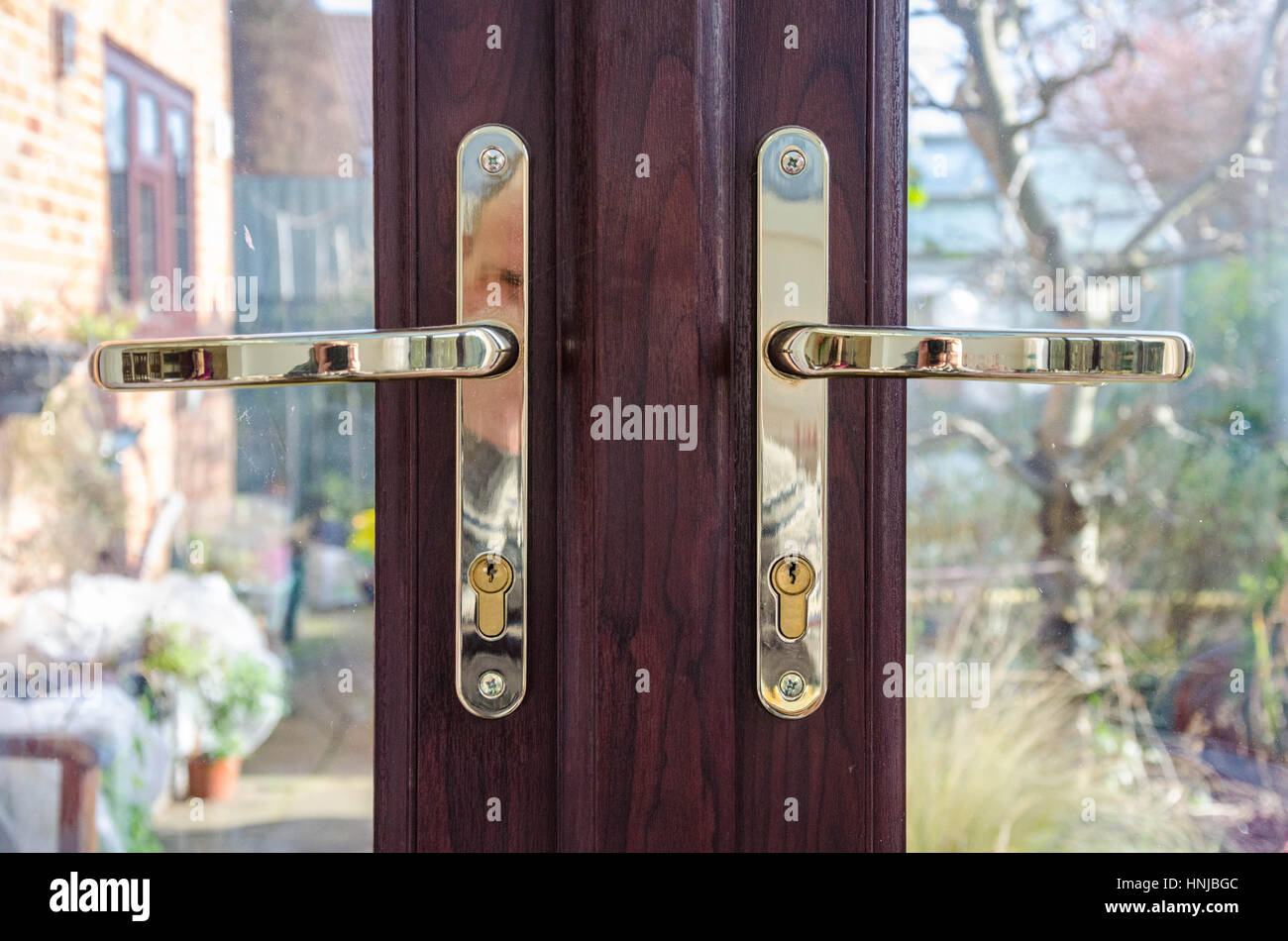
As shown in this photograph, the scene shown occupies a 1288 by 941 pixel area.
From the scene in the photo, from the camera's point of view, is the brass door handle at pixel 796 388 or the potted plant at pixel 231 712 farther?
the potted plant at pixel 231 712

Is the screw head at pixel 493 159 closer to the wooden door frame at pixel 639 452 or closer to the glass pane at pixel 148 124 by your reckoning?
the wooden door frame at pixel 639 452

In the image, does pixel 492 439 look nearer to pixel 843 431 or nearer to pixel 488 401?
pixel 488 401

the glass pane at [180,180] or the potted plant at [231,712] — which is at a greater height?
the glass pane at [180,180]

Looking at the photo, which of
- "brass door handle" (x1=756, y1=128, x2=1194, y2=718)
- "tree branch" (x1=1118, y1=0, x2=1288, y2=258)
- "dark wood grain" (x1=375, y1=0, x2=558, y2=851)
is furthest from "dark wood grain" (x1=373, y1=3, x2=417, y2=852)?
"tree branch" (x1=1118, y1=0, x2=1288, y2=258)

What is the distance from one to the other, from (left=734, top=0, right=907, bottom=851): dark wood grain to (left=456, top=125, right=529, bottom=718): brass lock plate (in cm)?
12

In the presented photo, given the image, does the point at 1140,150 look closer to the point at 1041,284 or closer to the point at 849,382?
the point at 1041,284

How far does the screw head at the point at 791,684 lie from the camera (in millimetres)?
490

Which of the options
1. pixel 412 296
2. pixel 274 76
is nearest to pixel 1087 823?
pixel 412 296

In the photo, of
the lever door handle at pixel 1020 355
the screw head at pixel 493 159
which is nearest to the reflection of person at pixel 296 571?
the screw head at pixel 493 159

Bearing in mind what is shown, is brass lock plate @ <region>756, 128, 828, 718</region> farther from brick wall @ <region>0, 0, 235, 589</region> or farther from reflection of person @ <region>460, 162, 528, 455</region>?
brick wall @ <region>0, 0, 235, 589</region>

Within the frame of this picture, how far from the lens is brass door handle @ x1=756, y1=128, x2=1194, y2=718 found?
0.46 metres

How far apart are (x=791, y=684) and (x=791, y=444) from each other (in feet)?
0.44

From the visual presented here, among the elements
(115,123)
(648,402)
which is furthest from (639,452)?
(115,123)

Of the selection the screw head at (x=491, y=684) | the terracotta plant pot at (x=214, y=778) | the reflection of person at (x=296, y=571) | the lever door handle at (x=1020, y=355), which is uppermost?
the lever door handle at (x=1020, y=355)
